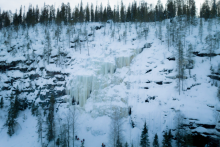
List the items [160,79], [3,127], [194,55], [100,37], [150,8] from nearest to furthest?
[3,127] → [160,79] → [194,55] → [100,37] → [150,8]

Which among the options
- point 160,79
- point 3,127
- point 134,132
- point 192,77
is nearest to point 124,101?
point 134,132

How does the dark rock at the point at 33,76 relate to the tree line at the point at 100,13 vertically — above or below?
below

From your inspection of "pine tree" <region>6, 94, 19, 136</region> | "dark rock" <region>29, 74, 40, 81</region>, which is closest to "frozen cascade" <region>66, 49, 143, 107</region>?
"dark rock" <region>29, 74, 40, 81</region>

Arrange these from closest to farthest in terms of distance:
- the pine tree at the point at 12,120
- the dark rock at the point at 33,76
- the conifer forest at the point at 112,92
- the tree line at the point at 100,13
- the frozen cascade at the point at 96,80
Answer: the conifer forest at the point at 112,92 < the pine tree at the point at 12,120 < the frozen cascade at the point at 96,80 < the dark rock at the point at 33,76 < the tree line at the point at 100,13

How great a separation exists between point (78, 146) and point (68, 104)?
25.8ft

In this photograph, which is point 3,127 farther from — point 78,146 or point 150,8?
point 150,8

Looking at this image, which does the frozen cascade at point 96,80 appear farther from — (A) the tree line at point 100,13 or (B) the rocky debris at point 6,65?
(A) the tree line at point 100,13

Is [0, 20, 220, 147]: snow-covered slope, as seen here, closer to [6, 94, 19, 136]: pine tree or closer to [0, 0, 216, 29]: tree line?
[6, 94, 19, 136]: pine tree

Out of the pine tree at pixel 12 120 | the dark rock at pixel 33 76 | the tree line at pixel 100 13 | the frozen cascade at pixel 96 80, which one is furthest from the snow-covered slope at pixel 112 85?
the tree line at pixel 100 13

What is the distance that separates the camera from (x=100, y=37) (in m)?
39.2

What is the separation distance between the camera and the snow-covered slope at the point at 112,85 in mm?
18906

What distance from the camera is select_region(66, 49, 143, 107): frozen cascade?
79.5ft

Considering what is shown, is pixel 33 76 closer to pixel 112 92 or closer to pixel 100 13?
pixel 112 92

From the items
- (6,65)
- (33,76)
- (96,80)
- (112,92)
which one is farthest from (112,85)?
(6,65)
